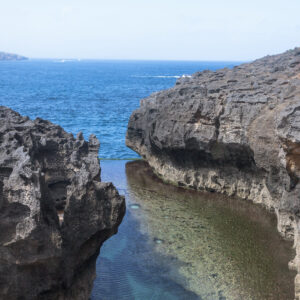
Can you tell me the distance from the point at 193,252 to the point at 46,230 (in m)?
8.83

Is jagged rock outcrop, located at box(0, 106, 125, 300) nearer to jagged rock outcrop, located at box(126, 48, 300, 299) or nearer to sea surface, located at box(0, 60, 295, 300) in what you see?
sea surface, located at box(0, 60, 295, 300)

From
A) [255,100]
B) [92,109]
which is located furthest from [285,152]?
[92,109]

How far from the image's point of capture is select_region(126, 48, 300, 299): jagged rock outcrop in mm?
19547

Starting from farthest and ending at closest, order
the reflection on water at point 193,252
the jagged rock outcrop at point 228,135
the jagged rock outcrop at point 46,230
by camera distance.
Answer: the jagged rock outcrop at point 228,135 < the reflection on water at point 193,252 < the jagged rock outcrop at point 46,230

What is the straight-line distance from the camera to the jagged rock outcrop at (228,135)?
19.5m

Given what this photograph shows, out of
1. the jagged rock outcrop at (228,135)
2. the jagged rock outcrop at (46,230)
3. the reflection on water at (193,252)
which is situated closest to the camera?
the jagged rock outcrop at (46,230)

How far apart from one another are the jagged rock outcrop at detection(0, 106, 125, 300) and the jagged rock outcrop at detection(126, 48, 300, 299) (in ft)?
26.9

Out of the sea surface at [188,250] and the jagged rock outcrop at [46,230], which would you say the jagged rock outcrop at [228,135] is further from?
the jagged rock outcrop at [46,230]

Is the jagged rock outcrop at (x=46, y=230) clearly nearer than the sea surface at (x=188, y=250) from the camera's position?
Yes

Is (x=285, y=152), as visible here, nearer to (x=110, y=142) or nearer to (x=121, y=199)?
(x=121, y=199)

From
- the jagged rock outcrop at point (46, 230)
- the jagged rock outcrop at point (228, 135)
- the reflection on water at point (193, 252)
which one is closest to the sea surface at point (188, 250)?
the reflection on water at point (193, 252)

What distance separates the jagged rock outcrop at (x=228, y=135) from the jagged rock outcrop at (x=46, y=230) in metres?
8.20

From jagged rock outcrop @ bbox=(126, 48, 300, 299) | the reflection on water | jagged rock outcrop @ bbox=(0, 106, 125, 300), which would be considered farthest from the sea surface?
jagged rock outcrop @ bbox=(0, 106, 125, 300)

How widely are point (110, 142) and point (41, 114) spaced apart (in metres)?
18.9
